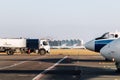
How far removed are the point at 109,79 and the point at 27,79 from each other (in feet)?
14.6

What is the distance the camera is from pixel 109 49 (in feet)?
81.0

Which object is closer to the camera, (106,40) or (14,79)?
(14,79)

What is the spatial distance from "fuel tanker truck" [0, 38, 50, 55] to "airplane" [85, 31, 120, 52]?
1675 inches

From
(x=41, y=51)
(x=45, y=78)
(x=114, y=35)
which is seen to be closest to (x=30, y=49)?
(x=41, y=51)

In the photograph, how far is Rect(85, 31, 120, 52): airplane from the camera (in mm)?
41938

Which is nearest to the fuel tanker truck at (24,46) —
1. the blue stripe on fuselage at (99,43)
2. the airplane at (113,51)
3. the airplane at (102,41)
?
the airplane at (102,41)

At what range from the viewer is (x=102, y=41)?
42.1 m

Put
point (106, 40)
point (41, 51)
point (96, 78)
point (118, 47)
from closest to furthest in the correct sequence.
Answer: point (118, 47) → point (96, 78) → point (106, 40) → point (41, 51)

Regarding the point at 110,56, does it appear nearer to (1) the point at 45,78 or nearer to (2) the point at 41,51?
(1) the point at 45,78

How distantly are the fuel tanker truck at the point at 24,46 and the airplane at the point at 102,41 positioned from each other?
4254cm

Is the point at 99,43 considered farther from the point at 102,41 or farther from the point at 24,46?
the point at 24,46

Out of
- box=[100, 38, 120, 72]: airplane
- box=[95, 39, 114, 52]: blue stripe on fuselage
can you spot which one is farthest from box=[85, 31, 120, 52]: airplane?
box=[100, 38, 120, 72]: airplane

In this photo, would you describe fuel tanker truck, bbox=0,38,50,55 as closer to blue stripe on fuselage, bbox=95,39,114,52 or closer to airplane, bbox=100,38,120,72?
blue stripe on fuselage, bbox=95,39,114,52

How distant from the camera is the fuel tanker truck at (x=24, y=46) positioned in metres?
86.8
